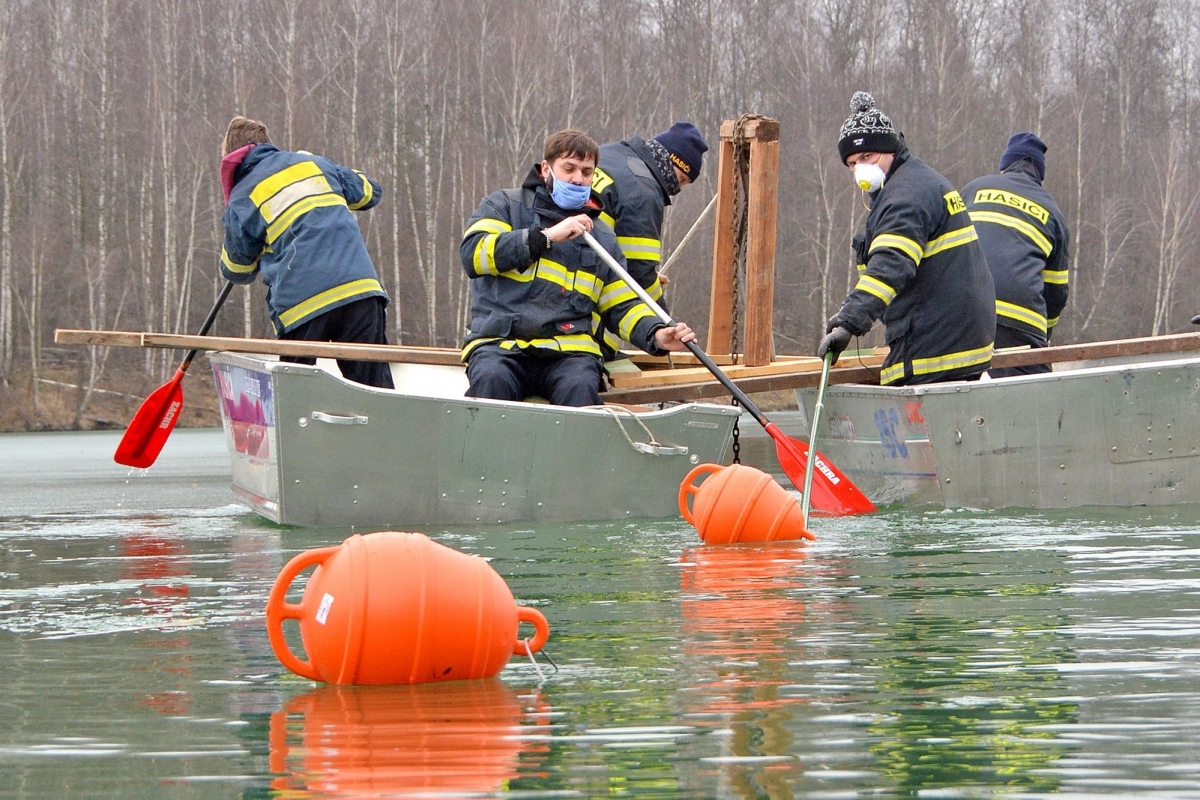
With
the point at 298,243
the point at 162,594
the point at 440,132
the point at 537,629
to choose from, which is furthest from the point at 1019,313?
the point at 440,132

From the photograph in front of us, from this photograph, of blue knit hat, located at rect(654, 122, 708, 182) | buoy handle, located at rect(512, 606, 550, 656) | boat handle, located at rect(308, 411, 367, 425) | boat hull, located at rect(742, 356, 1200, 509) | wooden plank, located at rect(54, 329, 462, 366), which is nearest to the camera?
buoy handle, located at rect(512, 606, 550, 656)

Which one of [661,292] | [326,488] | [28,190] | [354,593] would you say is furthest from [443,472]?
[28,190]

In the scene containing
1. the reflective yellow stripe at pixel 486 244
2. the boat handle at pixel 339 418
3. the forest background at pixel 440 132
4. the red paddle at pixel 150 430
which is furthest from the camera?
the forest background at pixel 440 132

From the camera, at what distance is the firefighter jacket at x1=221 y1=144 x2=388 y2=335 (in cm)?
726

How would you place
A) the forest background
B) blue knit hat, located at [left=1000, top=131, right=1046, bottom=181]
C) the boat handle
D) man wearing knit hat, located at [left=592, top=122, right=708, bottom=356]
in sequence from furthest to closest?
the forest background, blue knit hat, located at [left=1000, top=131, right=1046, bottom=181], man wearing knit hat, located at [left=592, top=122, right=708, bottom=356], the boat handle

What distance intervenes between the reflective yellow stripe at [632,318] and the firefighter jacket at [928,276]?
33.5 inches

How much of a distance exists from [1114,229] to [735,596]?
1426 inches

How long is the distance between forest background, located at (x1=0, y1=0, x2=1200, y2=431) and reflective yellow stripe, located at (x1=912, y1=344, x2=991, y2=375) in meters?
20.7

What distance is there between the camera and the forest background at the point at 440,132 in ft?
98.2

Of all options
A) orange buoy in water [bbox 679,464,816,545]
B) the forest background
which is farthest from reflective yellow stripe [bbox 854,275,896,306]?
the forest background

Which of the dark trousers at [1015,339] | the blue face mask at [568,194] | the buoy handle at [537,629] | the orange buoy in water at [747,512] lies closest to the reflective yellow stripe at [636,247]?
the blue face mask at [568,194]

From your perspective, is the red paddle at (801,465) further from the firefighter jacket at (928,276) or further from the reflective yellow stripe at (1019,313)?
the reflective yellow stripe at (1019,313)

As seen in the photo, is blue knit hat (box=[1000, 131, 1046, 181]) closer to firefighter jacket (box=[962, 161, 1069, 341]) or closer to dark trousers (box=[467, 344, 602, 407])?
firefighter jacket (box=[962, 161, 1069, 341])

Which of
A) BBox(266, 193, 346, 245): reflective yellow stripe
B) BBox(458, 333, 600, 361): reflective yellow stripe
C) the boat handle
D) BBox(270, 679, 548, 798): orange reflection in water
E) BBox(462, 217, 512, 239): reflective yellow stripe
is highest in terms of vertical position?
BBox(266, 193, 346, 245): reflective yellow stripe
